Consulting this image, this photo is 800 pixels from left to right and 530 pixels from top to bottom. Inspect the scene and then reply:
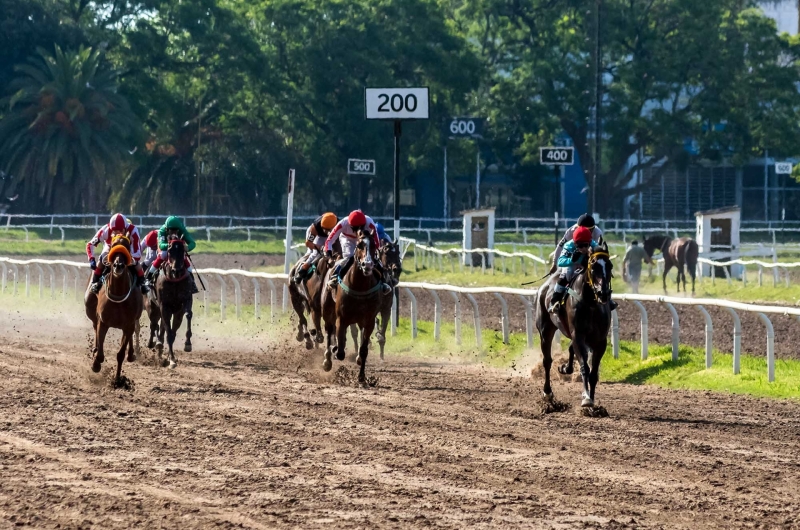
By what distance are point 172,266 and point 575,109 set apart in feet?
131

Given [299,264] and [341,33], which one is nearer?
[299,264]

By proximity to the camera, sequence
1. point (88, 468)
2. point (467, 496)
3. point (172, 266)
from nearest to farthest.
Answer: point (467, 496), point (88, 468), point (172, 266)

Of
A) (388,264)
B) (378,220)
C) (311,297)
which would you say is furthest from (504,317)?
(378,220)

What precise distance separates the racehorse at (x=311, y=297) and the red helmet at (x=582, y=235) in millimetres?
4046

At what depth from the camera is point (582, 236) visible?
11.0m

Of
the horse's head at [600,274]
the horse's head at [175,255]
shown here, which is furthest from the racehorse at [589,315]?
the horse's head at [175,255]

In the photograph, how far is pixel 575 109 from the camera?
53.6 m

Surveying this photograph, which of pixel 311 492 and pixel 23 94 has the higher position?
pixel 23 94

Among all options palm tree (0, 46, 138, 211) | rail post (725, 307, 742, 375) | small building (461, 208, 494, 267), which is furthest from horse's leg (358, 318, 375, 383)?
palm tree (0, 46, 138, 211)

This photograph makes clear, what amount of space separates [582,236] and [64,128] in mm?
40295

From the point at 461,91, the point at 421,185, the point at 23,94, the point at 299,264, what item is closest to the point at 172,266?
the point at 299,264

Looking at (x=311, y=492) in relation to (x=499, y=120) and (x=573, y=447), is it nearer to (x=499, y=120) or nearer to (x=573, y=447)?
(x=573, y=447)

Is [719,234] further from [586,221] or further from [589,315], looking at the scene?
[589,315]

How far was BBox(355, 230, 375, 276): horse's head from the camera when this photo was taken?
505 inches
